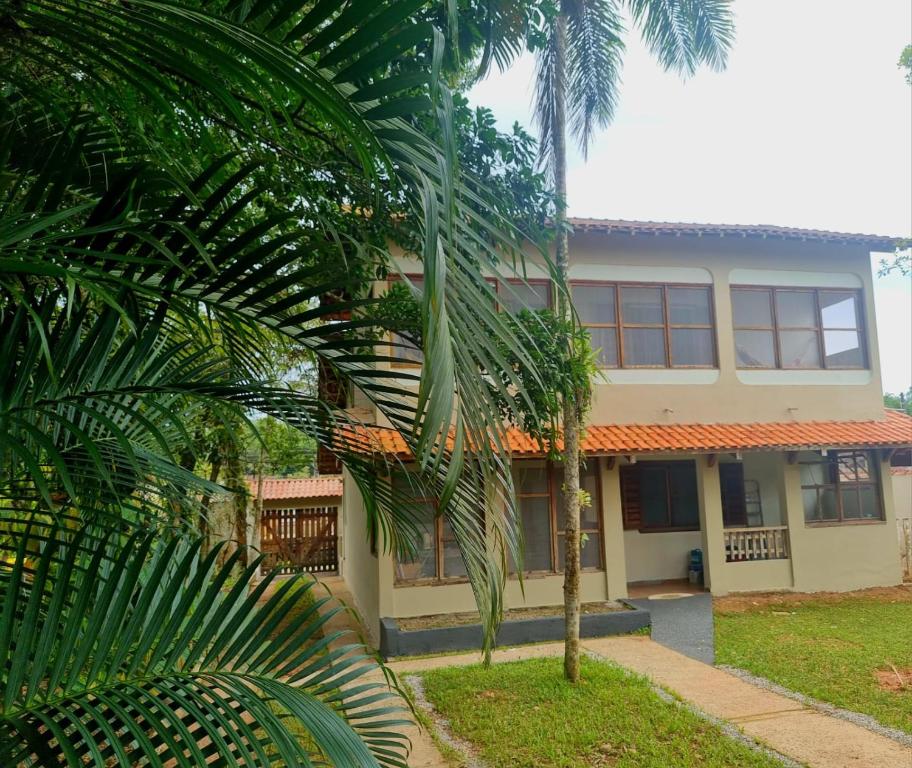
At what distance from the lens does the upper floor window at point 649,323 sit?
33.4ft

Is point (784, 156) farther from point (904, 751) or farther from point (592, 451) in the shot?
point (904, 751)

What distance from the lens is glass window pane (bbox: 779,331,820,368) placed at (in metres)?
10.9

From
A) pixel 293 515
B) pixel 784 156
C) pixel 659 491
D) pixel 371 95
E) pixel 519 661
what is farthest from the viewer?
pixel 784 156

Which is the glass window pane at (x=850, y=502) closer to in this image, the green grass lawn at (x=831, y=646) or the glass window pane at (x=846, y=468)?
the glass window pane at (x=846, y=468)

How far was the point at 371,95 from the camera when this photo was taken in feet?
4.23

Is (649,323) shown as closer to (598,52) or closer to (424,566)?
(598,52)

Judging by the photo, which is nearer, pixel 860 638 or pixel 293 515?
pixel 860 638

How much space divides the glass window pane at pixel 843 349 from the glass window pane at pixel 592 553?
5278mm

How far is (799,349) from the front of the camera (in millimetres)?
11008

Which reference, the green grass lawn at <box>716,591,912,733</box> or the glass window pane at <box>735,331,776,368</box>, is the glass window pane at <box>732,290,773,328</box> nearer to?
the glass window pane at <box>735,331,776,368</box>

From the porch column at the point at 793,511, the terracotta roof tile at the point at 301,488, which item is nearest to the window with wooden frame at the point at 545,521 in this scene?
the porch column at the point at 793,511

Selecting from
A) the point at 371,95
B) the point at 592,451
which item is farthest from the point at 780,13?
the point at 371,95

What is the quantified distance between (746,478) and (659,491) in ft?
5.21

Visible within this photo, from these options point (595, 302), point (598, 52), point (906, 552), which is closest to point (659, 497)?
point (595, 302)
